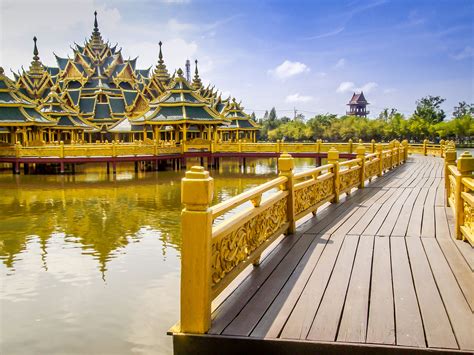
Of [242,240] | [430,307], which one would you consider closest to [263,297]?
[242,240]

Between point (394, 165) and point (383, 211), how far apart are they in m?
13.7

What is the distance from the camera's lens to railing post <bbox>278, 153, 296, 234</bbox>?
7.03 m

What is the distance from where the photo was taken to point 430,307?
4234 millimetres

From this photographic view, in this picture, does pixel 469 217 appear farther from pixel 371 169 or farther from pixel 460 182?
pixel 371 169

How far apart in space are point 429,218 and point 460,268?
140 inches

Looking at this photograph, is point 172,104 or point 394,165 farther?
point 172,104

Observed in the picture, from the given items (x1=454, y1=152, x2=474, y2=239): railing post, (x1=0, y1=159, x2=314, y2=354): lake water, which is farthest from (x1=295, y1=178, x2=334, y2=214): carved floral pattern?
(x1=0, y1=159, x2=314, y2=354): lake water

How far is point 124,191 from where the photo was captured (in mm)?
21062

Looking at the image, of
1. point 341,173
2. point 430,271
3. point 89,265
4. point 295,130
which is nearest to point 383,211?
point 341,173

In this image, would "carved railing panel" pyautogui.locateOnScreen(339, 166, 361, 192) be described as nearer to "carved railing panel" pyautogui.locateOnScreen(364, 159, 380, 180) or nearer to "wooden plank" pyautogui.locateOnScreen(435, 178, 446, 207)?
"carved railing panel" pyautogui.locateOnScreen(364, 159, 380, 180)

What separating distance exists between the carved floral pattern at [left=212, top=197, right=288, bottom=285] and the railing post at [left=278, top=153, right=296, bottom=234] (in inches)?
18.0

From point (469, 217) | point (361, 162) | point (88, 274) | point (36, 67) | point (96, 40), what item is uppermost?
point (96, 40)

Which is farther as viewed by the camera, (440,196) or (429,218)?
(440,196)

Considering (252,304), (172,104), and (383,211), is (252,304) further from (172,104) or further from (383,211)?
(172,104)
